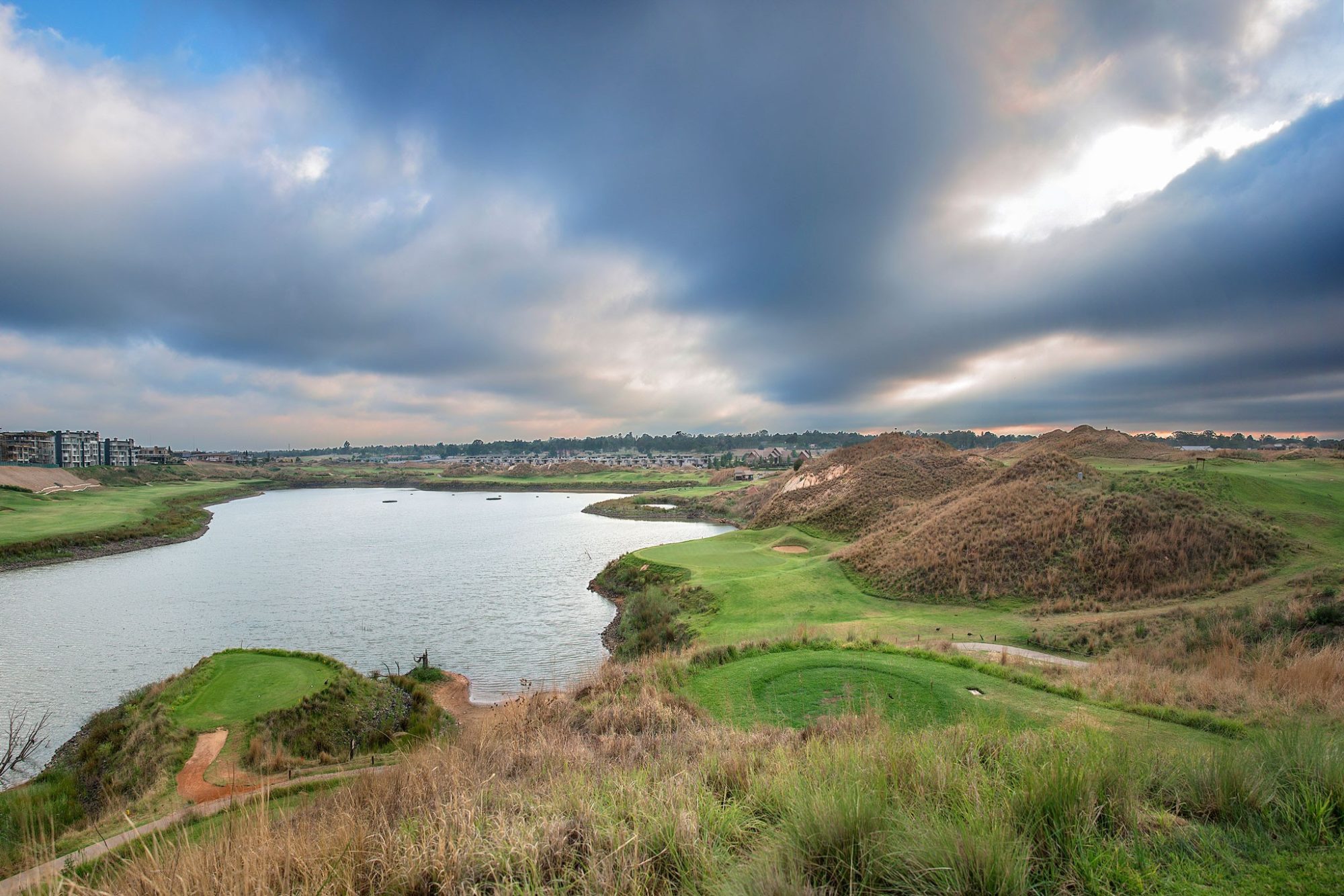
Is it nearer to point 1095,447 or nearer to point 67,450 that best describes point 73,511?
point 1095,447

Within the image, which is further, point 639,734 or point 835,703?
point 835,703

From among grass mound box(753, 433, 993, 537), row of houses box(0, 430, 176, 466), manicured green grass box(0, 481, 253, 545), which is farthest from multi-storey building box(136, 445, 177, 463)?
grass mound box(753, 433, 993, 537)

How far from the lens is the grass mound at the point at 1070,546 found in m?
16.9

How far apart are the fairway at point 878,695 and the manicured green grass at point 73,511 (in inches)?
2078

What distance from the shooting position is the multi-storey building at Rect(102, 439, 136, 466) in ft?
481

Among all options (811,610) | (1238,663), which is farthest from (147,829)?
(1238,663)

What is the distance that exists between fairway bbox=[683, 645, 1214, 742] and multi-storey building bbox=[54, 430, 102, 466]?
17534 cm

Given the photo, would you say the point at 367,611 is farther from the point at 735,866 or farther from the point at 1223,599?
the point at 1223,599

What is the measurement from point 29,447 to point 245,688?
167m

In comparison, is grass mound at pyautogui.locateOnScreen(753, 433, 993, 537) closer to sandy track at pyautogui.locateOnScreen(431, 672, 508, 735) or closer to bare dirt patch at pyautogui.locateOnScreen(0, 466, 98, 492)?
Result: sandy track at pyautogui.locateOnScreen(431, 672, 508, 735)

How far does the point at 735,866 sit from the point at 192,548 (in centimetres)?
5770

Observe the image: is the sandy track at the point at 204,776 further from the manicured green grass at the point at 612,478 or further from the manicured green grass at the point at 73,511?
the manicured green grass at the point at 612,478

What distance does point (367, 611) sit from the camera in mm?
26906

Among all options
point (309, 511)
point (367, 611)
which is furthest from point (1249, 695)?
point (309, 511)
